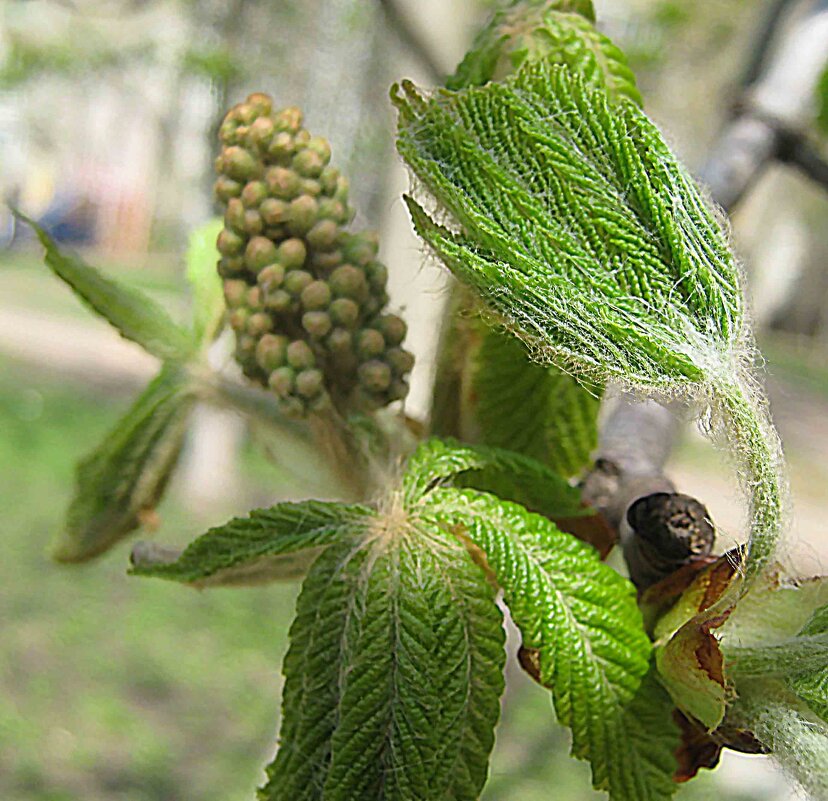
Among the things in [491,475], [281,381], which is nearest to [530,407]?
[491,475]

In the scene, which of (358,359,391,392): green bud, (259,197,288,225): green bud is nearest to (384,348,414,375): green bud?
(358,359,391,392): green bud

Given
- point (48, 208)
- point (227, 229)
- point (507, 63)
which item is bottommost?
point (48, 208)

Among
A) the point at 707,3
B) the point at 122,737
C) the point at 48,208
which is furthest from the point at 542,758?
the point at 48,208

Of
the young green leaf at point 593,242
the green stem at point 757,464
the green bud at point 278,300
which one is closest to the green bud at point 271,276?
the green bud at point 278,300

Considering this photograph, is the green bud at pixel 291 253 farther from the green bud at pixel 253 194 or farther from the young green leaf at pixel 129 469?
the young green leaf at pixel 129 469

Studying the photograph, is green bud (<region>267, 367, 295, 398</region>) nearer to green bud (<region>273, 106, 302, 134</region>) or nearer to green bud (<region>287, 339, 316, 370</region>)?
green bud (<region>287, 339, 316, 370</region>)

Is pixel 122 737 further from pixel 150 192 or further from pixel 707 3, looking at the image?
pixel 150 192

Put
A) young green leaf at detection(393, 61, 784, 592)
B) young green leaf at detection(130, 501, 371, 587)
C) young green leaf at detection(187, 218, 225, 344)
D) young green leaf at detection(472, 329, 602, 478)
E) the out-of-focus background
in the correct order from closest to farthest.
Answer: young green leaf at detection(393, 61, 784, 592) → young green leaf at detection(130, 501, 371, 587) → young green leaf at detection(472, 329, 602, 478) → young green leaf at detection(187, 218, 225, 344) → the out-of-focus background
